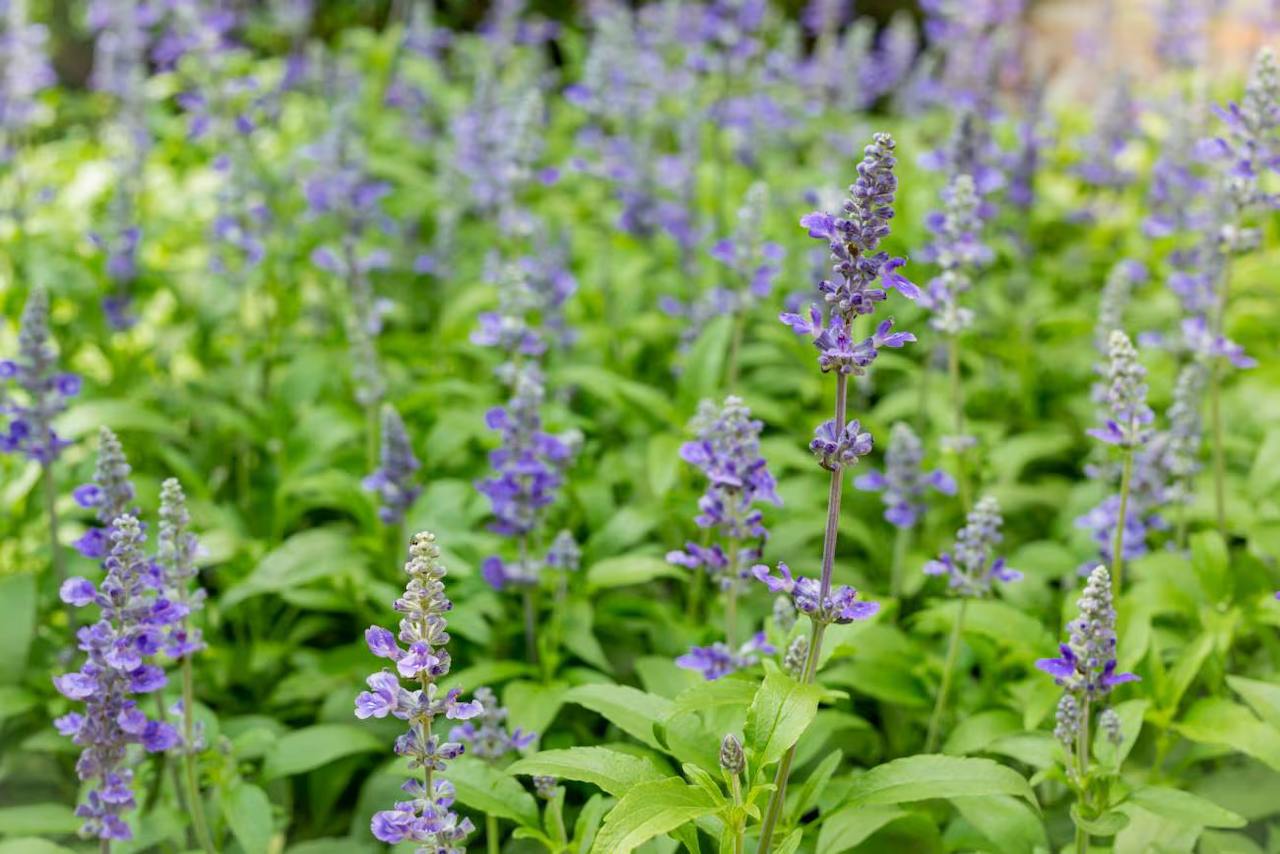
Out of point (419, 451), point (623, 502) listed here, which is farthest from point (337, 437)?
point (623, 502)

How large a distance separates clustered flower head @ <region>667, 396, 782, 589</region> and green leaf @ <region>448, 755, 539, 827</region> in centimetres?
79

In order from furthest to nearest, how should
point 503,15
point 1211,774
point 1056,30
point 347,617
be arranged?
1. point 1056,30
2. point 503,15
3. point 347,617
4. point 1211,774

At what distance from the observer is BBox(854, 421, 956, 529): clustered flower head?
4.90 m

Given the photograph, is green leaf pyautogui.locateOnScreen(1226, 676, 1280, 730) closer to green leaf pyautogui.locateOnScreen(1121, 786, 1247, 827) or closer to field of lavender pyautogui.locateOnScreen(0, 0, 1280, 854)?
field of lavender pyautogui.locateOnScreen(0, 0, 1280, 854)

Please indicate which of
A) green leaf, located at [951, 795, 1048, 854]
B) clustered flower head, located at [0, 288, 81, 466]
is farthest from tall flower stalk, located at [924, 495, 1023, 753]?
clustered flower head, located at [0, 288, 81, 466]

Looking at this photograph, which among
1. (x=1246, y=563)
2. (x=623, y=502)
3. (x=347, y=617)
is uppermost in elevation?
(x=1246, y=563)

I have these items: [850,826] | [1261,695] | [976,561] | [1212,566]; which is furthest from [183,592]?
[1212,566]

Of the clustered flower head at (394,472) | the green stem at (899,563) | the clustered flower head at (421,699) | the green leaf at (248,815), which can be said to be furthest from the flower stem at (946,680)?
Result: the green leaf at (248,815)

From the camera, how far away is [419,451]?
230 inches

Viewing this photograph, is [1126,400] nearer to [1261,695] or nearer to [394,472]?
[1261,695]

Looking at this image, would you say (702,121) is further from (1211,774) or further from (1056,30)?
(1056,30)

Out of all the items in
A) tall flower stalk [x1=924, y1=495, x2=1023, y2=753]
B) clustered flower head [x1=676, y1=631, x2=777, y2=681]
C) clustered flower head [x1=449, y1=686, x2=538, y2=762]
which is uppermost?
tall flower stalk [x1=924, y1=495, x2=1023, y2=753]

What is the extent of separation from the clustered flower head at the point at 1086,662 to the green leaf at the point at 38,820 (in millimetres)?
2973

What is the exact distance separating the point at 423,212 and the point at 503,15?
5.71 feet
